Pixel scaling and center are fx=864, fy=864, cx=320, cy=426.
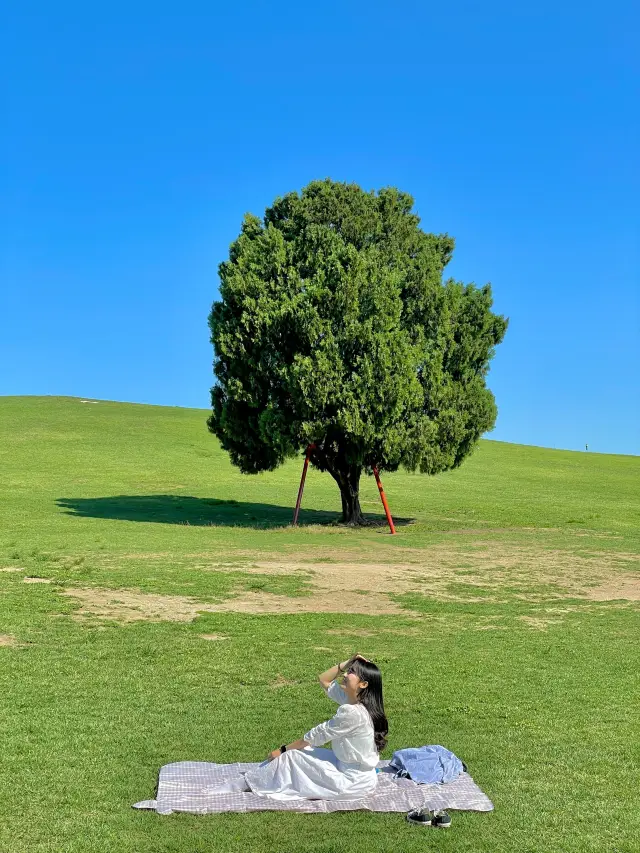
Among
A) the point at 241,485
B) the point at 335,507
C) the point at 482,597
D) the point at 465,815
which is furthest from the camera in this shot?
the point at 241,485

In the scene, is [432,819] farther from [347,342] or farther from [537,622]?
[347,342]

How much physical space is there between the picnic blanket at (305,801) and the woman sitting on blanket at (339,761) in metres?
0.11

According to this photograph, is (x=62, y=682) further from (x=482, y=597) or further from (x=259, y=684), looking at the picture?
(x=482, y=597)

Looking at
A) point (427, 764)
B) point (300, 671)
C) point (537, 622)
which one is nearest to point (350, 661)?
point (427, 764)

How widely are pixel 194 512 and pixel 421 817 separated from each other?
36730 mm

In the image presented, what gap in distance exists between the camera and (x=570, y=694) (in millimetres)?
13977

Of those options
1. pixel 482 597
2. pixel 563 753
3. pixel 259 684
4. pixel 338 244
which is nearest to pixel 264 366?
pixel 338 244

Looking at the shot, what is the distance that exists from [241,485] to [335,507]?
34.1 ft

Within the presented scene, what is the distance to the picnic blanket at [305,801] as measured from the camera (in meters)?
9.13

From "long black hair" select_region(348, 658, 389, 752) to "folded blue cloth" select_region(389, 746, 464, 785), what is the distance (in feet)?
1.59

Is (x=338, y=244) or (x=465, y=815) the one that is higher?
(x=338, y=244)

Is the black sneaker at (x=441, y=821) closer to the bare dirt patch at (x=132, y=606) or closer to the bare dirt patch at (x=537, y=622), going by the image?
the bare dirt patch at (x=132, y=606)

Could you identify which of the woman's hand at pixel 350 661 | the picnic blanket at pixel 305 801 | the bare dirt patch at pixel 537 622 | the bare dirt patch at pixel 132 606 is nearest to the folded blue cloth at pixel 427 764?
the picnic blanket at pixel 305 801

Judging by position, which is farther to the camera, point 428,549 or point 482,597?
point 428,549
